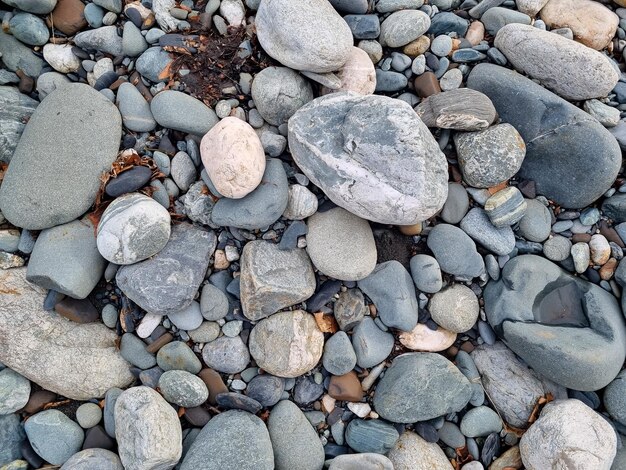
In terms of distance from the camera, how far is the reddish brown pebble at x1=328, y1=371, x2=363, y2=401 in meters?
2.69

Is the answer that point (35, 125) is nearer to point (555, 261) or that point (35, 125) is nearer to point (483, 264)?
point (483, 264)

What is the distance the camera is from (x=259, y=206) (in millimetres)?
2510

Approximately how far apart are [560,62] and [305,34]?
4.96 feet

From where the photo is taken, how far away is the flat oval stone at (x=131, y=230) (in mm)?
2455

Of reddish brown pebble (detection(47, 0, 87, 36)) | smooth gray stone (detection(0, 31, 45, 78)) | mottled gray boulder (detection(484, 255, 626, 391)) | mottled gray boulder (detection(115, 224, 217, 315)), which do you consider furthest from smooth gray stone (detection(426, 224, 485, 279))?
smooth gray stone (detection(0, 31, 45, 78))

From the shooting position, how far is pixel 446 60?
2.83 meters

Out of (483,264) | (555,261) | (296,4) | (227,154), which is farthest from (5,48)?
(555,261)

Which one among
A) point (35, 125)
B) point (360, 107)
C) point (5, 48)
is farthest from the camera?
point (5, 48)

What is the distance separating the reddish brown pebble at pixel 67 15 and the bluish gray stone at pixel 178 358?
1.99 m

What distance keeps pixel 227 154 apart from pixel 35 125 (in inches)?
44.8

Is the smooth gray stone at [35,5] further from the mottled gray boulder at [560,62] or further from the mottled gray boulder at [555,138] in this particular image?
the mottled gray boulder at [560,62]

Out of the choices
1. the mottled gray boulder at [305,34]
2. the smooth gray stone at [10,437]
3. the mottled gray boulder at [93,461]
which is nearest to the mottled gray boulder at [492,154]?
the mottled gray boulder at [305,34]

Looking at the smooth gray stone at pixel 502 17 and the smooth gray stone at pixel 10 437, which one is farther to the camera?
the smooth gray stone at pixel 502 17

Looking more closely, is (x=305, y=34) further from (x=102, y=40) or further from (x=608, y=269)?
(x=608, y=269)
